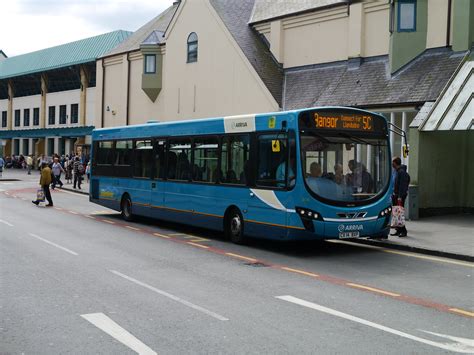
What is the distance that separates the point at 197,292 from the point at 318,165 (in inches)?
175

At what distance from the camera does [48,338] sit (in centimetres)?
622

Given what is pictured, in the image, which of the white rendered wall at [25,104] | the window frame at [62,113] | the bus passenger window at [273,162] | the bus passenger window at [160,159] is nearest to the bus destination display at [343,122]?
the bus passenger window at [273,162]

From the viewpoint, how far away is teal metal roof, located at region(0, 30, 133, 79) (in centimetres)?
5116

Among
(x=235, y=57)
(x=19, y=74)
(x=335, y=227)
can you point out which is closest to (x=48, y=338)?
(x=335, y=227)

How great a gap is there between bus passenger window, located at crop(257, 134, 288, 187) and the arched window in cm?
1918

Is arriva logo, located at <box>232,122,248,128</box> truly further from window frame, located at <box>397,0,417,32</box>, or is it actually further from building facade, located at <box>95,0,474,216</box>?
window frame, located at <box>397,0,417,32</box>

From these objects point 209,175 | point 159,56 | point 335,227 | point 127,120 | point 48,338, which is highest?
point 159,56

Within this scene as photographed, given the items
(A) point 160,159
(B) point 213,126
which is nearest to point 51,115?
(A) point 160,159

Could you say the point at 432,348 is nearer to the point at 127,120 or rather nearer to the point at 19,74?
the point at 127,120

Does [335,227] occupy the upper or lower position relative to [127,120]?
lower

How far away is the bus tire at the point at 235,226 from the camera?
1356 cm

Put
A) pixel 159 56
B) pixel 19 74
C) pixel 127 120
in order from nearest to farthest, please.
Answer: pixel 159 56
pixel 127 120
pixel 19 74

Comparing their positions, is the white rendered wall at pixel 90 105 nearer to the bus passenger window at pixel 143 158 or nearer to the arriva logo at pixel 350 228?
the bus passenger window at pixel 143 158

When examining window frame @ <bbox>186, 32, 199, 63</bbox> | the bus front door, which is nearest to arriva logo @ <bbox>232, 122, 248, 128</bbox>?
the bus front door
